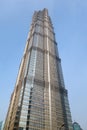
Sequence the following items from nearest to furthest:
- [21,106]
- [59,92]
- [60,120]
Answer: [21,106]
[60,120]
[59,92]

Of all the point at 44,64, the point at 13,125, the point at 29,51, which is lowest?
the point at 13,125

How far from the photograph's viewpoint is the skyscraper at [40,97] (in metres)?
124

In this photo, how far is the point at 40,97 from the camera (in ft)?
464

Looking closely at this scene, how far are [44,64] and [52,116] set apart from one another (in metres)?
56.9

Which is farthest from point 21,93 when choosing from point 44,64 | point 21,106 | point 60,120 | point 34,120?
point 44,64

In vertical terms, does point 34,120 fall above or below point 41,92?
below

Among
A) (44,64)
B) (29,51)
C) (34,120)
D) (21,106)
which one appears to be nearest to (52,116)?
(34,120)

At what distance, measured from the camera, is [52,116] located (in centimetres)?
13312

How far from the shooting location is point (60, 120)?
135375 mm

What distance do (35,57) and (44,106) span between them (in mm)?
54400

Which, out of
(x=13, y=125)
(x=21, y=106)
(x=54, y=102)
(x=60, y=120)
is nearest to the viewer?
(x=13, y=125)

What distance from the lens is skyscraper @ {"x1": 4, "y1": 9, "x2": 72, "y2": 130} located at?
12400 centimetres

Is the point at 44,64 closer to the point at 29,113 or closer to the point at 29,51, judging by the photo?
the point at 29,51

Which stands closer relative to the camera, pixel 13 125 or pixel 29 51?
pixel 13 125
